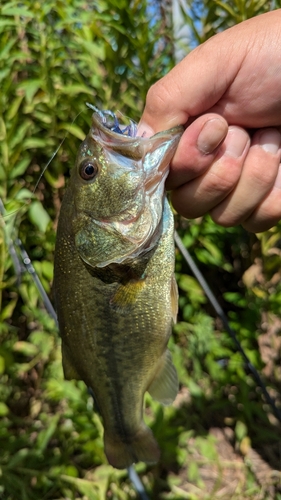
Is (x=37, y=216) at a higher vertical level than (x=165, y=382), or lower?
higher

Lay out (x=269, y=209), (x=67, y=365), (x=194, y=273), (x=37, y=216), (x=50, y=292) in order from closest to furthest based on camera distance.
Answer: (x=67, y=365) < (x=269, y=209) < (x=194, y=273) < (x=37, y=216) < (x=50, y=292)

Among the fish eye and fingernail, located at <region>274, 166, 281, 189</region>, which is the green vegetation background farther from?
fingernail, located at <region>274, 166, 281, 189</region>

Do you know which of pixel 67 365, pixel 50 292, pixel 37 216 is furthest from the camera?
pixel 50 292

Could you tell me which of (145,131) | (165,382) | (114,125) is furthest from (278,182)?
(165,382)

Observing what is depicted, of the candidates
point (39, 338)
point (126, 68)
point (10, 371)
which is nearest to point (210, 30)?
point (126, 68)

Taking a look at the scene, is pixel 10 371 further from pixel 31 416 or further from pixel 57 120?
pixel 57 120

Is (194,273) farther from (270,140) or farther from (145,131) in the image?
(145,131)

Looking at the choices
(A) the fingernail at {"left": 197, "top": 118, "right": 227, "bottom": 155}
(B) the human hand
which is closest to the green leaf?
(B) the human hand
